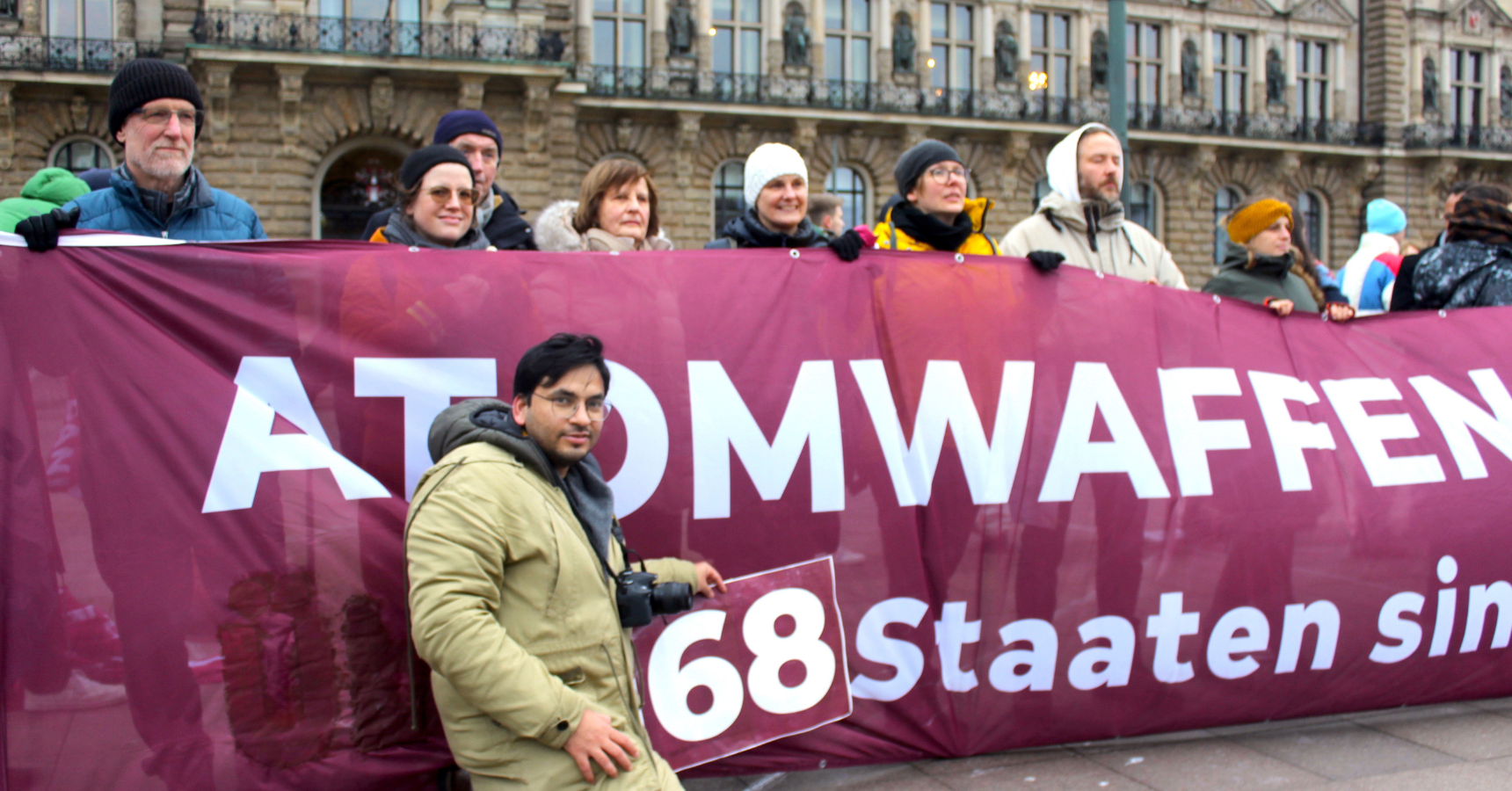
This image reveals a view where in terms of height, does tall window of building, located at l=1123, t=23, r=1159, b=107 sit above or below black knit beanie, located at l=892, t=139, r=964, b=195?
above

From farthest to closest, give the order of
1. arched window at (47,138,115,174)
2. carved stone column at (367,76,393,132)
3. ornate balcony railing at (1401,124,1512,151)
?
ornate balcony railing at (1401,124,1512,151) < carved stone column at (367,76,393,132) < arched window at (47,138,115,174)

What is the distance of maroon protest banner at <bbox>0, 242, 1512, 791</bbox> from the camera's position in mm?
2844

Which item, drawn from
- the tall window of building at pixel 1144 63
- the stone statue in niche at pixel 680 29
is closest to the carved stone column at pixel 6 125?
the stone statue in niche at pixel 680 29

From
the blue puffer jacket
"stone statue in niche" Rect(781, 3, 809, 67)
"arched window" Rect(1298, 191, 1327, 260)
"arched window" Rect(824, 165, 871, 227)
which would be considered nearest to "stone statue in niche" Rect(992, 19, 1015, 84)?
"arched window" Rect(824, 165, 871, 227)

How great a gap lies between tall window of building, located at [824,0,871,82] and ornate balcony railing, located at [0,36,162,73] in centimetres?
1401

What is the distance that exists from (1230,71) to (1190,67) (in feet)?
4.19

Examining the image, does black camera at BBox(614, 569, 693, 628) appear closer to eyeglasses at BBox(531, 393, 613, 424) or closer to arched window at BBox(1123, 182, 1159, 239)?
eyeglasses at BBox(531, 393, 613, 424)

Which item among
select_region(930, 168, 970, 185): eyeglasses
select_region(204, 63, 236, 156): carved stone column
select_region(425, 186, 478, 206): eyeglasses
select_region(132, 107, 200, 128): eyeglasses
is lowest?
select_region(425, 186, 478, 206): eyeglasses

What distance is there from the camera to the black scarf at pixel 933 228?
4234mm

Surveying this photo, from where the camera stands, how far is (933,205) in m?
4.30

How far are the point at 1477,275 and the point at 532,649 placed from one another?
4.46 metres

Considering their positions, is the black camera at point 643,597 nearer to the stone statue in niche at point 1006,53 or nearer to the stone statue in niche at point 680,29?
the stone statue in niche at point 680,29

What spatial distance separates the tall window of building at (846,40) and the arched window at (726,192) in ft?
10.8

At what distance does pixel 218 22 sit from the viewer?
2027 centimetres
